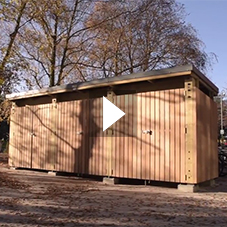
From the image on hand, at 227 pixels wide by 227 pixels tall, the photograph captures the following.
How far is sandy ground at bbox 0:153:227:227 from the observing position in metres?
5.40

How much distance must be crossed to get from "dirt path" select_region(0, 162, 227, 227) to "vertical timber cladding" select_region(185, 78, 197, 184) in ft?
1.79

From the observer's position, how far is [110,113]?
405 inches

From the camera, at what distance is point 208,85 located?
10164mm

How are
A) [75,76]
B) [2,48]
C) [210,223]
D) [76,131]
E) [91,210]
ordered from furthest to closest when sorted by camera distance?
[75,76] < [2,48] < [76,131] < [91,210] < [210,223]

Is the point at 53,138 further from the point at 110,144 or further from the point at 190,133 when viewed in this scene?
the point at 190,133

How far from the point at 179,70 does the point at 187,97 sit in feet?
2.47

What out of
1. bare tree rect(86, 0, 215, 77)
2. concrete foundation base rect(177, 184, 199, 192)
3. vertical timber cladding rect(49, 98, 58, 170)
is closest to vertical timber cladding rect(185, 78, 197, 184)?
concrete foundation base rect(177, 184, 199, 192)

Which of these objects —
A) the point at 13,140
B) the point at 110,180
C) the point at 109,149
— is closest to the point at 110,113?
the point at 109,149

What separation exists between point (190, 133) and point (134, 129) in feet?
5.85

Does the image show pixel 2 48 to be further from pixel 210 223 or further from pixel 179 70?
pixel 210 223

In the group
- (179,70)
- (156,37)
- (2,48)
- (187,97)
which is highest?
(156,37)

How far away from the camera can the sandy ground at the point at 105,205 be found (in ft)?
17.7

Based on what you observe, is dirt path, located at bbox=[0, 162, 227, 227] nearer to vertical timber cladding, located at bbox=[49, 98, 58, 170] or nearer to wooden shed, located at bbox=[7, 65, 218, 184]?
wooden shed, located at bbox=[7, 65, 218, 184]

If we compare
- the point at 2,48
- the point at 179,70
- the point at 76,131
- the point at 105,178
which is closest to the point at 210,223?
the point at 179,70
